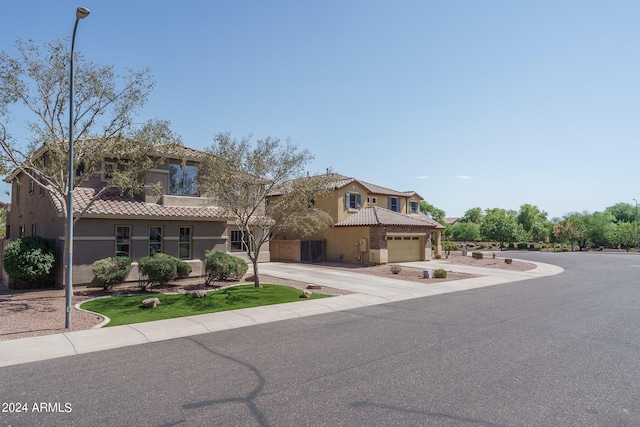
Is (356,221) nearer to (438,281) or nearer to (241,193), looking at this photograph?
(438,281)

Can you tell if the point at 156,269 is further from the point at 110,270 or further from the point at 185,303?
the point at 185,303

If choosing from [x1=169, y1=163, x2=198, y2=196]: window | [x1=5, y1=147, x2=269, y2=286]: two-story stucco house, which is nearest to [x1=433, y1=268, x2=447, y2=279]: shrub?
[x1=5, y1=147, x2=269, y2=286]: two-story stucco house

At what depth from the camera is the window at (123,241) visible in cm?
1792

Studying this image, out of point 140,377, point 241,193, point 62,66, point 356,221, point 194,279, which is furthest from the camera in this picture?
point 356,221

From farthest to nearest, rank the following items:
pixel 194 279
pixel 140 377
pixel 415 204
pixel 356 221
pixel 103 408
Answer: pixel 415 204 → pixel 356 221 → pixel 194 279 → pixel 140 377 → pixel 103 408

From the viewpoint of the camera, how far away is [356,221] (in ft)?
103

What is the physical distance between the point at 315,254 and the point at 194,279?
14839 millimetres

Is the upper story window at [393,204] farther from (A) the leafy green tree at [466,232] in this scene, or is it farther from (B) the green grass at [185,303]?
(A) the leafy green tree at [466,232]

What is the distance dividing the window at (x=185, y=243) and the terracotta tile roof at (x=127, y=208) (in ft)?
3.67

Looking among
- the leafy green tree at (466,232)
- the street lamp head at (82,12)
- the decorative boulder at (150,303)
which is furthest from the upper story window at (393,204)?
the leafy green tree at (466,232)

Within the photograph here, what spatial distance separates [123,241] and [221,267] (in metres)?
4.74

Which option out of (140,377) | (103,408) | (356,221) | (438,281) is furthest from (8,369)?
(356,221)

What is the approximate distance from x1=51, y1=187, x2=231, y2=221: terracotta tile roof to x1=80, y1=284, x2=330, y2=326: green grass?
4.03 meters

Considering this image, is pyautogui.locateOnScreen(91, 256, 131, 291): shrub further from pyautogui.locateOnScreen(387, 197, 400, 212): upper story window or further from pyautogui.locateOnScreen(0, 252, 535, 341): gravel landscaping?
pyautogui.locateOnScreen(387, 197, 400, 212): upper story window
